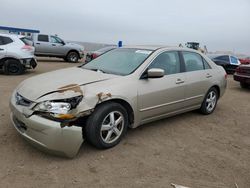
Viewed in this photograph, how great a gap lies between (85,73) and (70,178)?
1.75 meters

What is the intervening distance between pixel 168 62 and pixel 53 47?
1313 cm

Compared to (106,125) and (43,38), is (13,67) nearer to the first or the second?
(43,38)

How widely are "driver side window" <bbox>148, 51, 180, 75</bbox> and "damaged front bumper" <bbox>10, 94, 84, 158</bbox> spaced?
5.86 feet

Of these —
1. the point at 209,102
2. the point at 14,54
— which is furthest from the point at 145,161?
the point at 14,54

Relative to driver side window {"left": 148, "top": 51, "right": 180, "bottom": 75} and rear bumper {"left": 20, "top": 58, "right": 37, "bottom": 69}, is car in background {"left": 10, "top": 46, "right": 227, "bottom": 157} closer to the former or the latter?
driver side window {"left": 148, "top": 51, "right": 180, "bottom": 75}

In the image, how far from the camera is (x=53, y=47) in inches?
635

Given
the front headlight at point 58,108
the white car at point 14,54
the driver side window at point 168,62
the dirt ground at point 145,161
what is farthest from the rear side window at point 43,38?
the front headlight at point 58,108

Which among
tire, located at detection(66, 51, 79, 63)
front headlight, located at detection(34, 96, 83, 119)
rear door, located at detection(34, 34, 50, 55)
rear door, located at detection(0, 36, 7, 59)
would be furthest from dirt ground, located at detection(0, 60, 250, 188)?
tire, located at detection(66, 51, 79, 63)

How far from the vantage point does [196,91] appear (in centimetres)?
492

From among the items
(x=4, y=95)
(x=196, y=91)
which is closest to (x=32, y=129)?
(x=196, y=91)

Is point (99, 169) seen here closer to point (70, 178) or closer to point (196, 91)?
point (70, 178)

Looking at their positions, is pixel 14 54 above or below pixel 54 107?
above

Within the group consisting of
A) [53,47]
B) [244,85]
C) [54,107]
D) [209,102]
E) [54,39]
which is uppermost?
[54,39]

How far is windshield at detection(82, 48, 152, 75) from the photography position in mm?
4043
